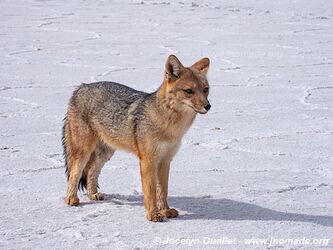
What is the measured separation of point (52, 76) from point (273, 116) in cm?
398

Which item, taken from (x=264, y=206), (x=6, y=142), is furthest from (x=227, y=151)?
(x=6, y=142)

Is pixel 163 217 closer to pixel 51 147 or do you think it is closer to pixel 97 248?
pixel 97 248

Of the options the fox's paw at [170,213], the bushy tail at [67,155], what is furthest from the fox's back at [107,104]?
the fox's paw at [170,213]

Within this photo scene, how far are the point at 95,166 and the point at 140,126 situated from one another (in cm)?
70

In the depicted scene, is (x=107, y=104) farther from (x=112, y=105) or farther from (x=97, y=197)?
(x=97, y=197)

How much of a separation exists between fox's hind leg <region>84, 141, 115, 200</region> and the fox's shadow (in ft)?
0.39

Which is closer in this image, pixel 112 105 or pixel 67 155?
pixel 112 105

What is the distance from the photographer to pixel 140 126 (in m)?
4.86

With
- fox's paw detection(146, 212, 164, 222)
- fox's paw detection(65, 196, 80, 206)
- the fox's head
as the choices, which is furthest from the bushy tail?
the fox's head

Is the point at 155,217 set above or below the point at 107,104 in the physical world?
below

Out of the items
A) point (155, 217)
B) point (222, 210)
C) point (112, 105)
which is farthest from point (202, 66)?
point (155, 217)

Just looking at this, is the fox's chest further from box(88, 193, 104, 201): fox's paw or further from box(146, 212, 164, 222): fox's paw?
box(88, 193, 104, 201): fox's paw

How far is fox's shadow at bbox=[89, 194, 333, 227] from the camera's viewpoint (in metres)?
4.69

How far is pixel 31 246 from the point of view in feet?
13.7
